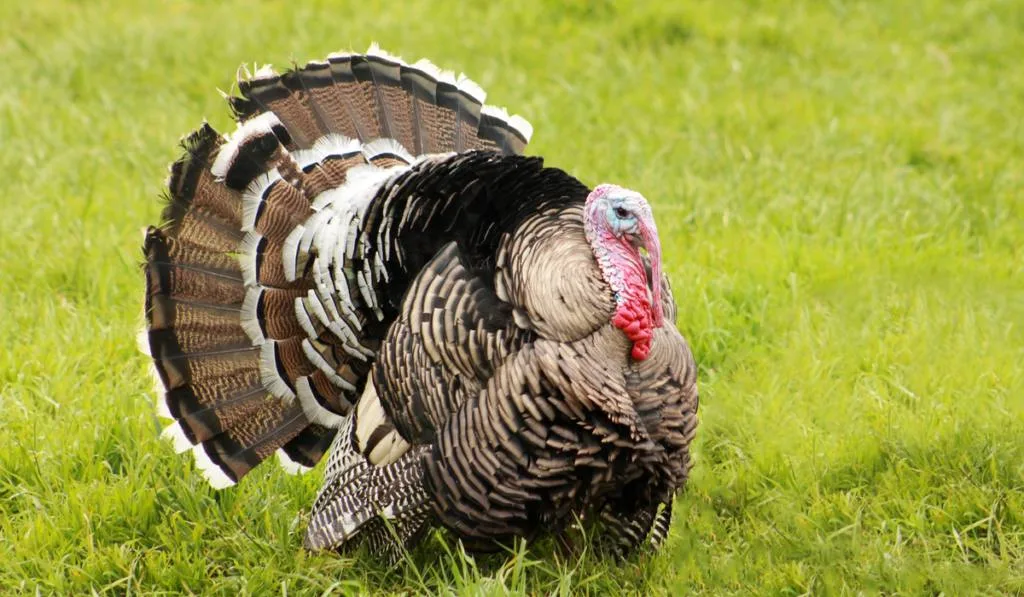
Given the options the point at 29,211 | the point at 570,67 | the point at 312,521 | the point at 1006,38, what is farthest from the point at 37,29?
the point at 1006,38

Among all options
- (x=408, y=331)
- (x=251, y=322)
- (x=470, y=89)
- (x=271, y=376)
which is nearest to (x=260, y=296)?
(x=251, y=322)

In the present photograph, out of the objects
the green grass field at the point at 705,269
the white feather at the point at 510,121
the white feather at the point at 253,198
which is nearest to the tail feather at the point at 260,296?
the white feather at the point at 253,198

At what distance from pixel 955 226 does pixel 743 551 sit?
9.13 feet

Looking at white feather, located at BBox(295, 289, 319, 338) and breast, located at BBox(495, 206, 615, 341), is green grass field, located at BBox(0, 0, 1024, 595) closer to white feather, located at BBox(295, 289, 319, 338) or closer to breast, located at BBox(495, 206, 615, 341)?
white feather, located at BBox(295, 289, 319, 338)

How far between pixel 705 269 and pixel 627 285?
6.86ft

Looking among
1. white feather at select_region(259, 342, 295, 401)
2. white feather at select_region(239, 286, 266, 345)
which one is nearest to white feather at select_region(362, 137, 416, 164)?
white feather at select_region(239, 286, 266, 345)

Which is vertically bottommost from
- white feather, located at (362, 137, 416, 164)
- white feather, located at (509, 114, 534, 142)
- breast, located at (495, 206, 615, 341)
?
breast, located at (495, 206, 615, 341)

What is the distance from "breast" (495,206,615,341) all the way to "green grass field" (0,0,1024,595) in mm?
763

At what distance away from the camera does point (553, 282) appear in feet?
12.2

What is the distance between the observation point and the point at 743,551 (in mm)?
4180

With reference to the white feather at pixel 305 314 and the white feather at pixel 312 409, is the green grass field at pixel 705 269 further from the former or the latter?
the white feather at pixel 305 314

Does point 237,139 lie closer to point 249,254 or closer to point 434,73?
point 249,254

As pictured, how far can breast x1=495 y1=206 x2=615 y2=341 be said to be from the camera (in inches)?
145

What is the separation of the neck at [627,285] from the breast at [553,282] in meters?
0.03
